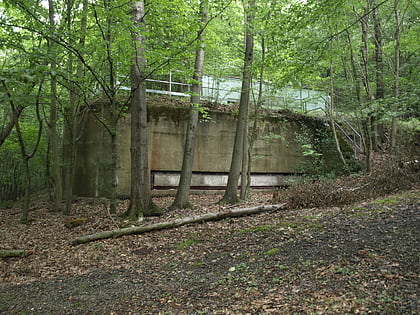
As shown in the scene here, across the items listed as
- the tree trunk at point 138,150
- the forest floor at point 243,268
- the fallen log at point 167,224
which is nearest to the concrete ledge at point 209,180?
the tree trunk at point 138,150

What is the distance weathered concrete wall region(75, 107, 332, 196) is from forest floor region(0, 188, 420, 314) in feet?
17.0

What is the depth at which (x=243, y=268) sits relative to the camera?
478 centimetres

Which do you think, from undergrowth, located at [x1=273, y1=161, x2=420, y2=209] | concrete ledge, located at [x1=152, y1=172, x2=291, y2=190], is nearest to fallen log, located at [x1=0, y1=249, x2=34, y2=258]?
undergrowth, located at [x1=273, y1=161, x2=420, y2=209]

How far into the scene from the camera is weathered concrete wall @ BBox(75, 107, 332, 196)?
500 inches

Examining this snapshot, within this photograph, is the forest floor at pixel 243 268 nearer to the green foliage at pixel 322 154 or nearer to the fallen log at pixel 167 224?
the fallen log at pixel 167 224

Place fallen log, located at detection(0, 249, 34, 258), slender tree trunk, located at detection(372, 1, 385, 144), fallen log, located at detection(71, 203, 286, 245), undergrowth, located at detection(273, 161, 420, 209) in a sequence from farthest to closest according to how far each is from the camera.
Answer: slender tree trunk, located at detection(372, 1, 385, 144), undergrowth, located at detection(273, 161, 420, 209), fallen log, located at detection(71, 203, 286, 245), fallen log, located at detection(0, 249, 34, 258)

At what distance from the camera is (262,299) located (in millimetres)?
3697

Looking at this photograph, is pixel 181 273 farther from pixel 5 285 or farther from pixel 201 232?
pixel 5 285

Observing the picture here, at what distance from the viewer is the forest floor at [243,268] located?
11.5 feet

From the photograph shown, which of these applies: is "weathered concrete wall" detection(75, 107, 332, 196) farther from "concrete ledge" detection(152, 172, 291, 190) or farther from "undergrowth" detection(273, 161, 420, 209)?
"undergrowth" detection(273, 161, 420, 209)

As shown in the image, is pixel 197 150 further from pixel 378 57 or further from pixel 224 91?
pixel 378 57

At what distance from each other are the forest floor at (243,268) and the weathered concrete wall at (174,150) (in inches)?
203

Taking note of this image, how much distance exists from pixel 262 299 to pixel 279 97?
562 inches

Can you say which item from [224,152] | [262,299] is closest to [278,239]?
[262,299]
